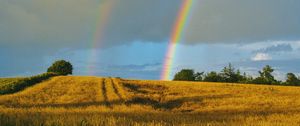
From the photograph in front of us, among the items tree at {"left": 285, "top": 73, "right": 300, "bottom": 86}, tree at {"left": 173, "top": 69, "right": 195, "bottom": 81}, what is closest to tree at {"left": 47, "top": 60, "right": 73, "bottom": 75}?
tree at {"left": 173, "top": 69, "right": 195, "bottom": 81}

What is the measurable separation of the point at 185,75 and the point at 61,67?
38473 mm

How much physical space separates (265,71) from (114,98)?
94021 millimetres

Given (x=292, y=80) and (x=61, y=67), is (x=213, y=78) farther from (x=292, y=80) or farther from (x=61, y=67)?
(x=61, y=67)

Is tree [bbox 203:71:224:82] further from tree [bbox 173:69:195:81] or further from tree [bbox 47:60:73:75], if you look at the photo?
tree [bbox 47:60:73:75]

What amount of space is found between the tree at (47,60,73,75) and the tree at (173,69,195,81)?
33.4 m

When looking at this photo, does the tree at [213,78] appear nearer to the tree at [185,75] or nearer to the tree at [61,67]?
the tree at [185,75]

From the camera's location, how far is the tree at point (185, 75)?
13320 centimetres

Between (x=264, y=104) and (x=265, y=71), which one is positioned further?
(x=265, y=71)

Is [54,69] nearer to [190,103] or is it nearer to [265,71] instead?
[265,71]

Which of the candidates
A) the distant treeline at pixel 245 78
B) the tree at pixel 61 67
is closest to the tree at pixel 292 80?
the distant treeline at pixel 245 78

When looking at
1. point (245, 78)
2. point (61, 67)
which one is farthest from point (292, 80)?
point (61, 67)

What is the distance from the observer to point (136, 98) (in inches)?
1597

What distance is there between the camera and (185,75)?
135m

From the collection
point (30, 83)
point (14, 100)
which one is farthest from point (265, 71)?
point (14, 100)
